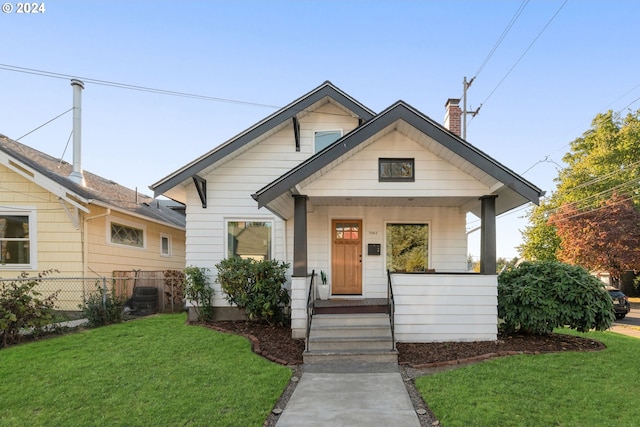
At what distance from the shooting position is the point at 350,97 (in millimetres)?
8727

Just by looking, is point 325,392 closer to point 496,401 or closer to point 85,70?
point 496,401

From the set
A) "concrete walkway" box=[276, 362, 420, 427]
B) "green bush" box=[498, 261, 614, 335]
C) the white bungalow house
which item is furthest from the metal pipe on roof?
"green bush" box=[498, 261, 614, 335]

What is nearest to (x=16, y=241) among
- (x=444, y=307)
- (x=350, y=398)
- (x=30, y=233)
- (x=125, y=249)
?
(x=30, y=233)

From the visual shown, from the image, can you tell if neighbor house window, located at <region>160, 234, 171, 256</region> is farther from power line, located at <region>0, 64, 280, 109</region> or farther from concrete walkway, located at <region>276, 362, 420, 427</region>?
concrete walkway, located at <region>276, 362, 420, 427</region>

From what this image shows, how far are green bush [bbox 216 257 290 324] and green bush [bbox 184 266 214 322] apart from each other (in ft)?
2.75

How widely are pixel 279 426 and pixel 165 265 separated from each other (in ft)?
39.2

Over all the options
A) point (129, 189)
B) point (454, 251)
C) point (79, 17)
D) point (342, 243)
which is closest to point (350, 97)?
point (342, 243)

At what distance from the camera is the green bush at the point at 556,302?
642 centimetres

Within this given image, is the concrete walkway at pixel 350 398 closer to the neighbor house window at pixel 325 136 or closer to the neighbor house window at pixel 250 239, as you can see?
the neighbor house window at pixel 250 239

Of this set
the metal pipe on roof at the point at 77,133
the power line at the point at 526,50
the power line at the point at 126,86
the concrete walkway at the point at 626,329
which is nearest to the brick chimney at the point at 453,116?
the power line at the point at 526,50

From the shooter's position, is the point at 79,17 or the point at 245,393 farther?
the point at 79,17

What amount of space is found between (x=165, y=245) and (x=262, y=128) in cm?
841

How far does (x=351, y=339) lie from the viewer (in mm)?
5984

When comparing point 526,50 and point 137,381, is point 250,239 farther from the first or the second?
point 526,50
